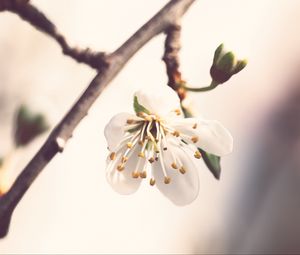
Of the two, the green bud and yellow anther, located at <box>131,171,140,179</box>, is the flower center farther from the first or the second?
→ the green bud

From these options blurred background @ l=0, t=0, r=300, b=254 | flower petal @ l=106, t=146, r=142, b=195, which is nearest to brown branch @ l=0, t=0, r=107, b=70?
blurred background @ l=0, t=0, r=300, b=254

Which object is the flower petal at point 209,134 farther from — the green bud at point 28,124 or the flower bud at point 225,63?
the green bud at point 28,124

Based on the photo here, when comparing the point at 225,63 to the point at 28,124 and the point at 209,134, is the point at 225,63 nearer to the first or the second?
the point at 209,134

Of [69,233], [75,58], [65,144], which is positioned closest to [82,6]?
[75,58]

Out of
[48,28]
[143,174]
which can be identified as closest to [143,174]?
[143,174]

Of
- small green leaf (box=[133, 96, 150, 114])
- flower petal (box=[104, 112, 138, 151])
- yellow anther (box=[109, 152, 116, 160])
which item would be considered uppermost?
small green leaf (box=[133, 96, 150, 114])

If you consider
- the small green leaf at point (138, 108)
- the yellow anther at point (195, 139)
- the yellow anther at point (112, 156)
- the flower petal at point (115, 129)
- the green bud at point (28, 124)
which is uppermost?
the yellow anther at point (195, 139)

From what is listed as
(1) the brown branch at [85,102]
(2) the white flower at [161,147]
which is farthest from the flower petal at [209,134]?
(1) the brown branch at [85,102]
